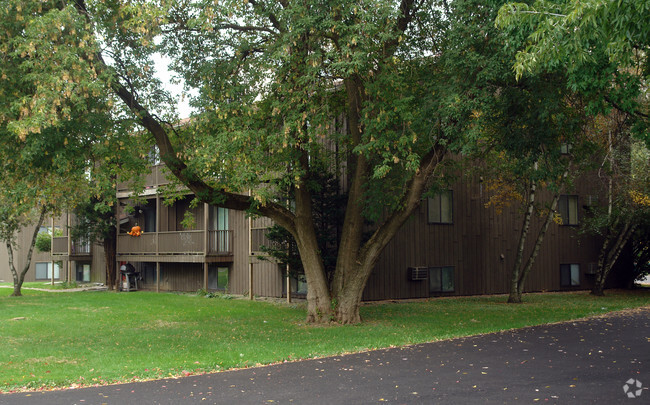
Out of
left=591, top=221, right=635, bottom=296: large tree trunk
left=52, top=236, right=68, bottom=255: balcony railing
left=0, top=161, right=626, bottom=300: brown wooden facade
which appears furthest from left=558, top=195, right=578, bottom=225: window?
left=52, top=236, right=68, bottom=255: balcony railing

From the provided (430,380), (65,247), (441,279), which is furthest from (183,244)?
(430,380)

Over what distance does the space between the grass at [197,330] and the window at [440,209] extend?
2.88 meters

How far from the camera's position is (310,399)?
305 inches

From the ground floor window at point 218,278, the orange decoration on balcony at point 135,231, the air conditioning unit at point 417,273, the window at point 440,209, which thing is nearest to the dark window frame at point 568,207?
the window at point 440,209

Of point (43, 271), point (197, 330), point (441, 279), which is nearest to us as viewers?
point (197, 330)

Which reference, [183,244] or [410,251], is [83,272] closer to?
[183,244]

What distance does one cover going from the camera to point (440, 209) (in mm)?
22406

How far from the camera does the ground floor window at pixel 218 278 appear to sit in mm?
24719

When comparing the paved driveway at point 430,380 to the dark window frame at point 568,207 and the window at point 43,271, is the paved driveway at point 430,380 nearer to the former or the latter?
the dark window frame at point 568,207

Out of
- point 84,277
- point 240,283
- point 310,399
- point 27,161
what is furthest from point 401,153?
point 84,277

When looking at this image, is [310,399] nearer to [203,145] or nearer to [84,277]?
[203,145]

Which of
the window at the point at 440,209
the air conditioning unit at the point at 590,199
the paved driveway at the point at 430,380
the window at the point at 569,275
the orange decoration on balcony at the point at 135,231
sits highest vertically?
the air conditioning unit at the point at 590,199

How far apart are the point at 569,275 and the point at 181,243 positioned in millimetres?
16242

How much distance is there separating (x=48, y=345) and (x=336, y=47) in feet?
27.8
